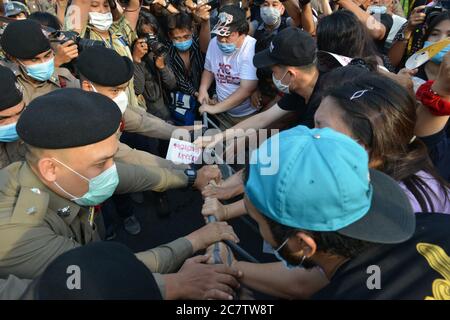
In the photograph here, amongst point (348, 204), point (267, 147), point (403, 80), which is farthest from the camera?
point (403, 80)

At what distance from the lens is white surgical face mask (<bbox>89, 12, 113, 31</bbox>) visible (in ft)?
11.6

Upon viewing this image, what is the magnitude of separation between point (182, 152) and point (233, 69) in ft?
4.70

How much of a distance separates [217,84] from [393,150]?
250 centimetres

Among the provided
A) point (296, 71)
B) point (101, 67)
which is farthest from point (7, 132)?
point (296, 71)

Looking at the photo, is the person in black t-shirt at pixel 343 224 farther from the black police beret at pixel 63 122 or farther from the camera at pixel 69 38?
the camera at pixel 69 38

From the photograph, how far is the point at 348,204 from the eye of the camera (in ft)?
3.21

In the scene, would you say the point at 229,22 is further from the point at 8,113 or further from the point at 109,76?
the point at 8,113

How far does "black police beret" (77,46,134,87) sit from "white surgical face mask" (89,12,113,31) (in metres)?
1.23

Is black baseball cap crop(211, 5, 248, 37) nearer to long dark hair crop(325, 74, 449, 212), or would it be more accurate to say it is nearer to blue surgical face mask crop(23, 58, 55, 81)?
blue surgical face mask crop(23, 58, 55, 81)

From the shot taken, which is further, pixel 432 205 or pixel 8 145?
pixel 8 145

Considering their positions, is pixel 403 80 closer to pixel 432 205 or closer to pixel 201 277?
pixel 432 205

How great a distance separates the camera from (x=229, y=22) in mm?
3453

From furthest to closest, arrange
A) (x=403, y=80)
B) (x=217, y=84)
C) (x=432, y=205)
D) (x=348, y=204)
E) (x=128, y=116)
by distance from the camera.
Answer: (x=217, y=84) < (x=128, y=116) < (x=403, y=80) < (x=432, y=205) < (x=348, y=204)
